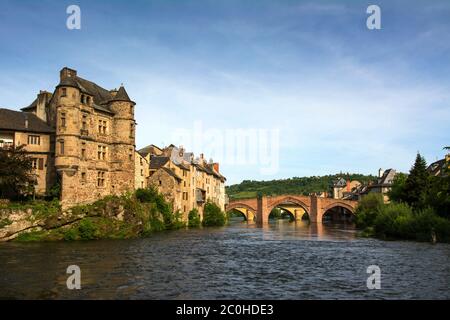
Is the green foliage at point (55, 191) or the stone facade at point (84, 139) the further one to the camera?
the green foliage at point (55, 191)

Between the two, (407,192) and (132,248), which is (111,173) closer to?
(132,248)

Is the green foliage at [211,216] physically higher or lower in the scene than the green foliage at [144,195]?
lower

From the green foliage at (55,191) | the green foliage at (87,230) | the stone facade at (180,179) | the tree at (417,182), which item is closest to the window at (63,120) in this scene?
the green foliage at (55,191)

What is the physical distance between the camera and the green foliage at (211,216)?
87.1 meters

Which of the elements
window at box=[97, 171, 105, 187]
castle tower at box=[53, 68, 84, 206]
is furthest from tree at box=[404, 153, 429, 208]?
castle tower at box=[53, 68, 84, 206]

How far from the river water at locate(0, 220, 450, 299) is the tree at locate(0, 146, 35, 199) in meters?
7.66

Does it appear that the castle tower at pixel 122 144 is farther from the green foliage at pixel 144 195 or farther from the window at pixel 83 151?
the green foliage at pixel 144 195

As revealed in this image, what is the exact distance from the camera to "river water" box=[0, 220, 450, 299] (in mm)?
21000

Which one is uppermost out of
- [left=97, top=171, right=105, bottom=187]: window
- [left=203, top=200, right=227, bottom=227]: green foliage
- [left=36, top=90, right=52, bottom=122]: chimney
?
[left=36, top=90, right=52, bottom=122]: chimney

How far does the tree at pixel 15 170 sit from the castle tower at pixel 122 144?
11.3 m

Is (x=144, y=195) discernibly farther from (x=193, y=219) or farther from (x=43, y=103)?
(x=43, y=103)

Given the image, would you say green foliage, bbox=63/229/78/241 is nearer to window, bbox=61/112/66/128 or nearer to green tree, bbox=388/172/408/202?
window, bbox=61/112/66/128

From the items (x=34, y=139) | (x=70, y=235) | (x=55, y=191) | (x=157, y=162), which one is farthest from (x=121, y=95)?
(x=70, y=235)
